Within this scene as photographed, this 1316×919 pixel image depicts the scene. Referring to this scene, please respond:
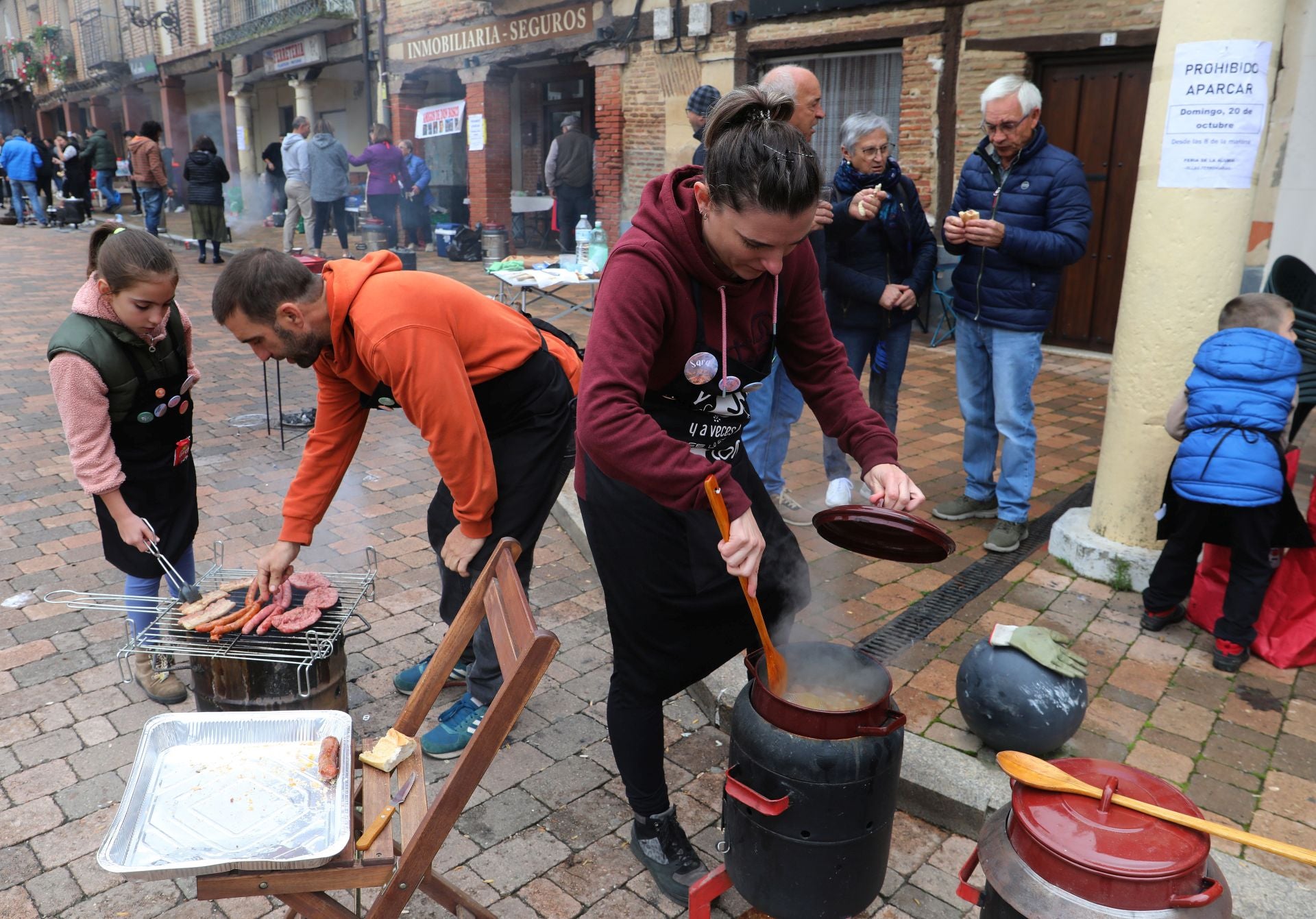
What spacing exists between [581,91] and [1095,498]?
45.8ft

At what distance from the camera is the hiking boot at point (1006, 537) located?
4820 millimetres

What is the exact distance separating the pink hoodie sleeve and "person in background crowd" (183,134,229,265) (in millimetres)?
12785

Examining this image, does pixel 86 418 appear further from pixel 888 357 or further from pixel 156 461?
pixel 888 357

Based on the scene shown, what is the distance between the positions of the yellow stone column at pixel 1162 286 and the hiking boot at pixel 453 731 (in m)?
3.09

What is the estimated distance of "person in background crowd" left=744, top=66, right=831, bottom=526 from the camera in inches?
172

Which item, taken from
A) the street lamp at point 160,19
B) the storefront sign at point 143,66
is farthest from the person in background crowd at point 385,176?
the storefront sign at point 143,66

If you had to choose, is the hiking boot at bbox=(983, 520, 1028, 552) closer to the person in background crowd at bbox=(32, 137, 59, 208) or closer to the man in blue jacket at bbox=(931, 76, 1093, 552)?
the man in blue jacket at bbox=(931, 76, 1093, 552)

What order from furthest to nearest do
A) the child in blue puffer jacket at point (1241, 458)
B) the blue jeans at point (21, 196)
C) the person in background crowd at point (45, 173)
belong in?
the person in background crowd at point (45, 173) < the blue jeans at point (21, 196) < the child in blue puffer jacket at point (1241, 458)

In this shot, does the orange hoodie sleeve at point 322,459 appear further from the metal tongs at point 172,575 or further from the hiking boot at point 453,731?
the hiking boot at point 453,731

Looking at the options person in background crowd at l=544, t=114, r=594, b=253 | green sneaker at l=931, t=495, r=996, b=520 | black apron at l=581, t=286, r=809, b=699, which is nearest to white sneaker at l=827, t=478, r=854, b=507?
green sneaker at l=931, t=495, r=996, b=520

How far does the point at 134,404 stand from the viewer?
Result: 3.38 m

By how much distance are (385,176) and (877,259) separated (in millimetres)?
13033

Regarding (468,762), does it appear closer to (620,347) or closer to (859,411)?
(620,347)

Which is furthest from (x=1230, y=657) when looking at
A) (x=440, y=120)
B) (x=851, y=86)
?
(x=440, y=120)
